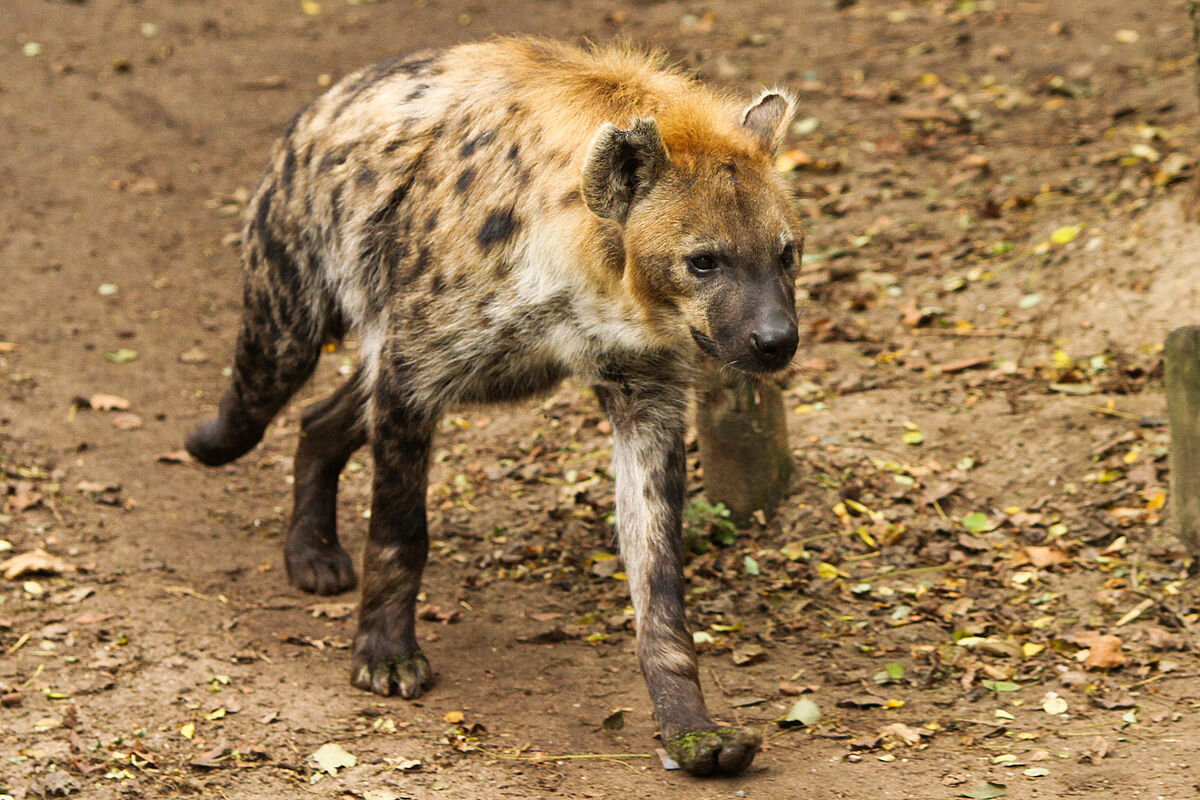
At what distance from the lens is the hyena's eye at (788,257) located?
399cm

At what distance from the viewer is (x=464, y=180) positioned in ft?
15.1

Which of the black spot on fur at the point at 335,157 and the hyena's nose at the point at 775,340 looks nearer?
the hyena's nose at the point at 775,340

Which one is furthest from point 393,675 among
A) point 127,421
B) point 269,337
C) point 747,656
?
point 127,421

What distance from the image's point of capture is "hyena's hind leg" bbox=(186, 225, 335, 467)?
17.7 feet

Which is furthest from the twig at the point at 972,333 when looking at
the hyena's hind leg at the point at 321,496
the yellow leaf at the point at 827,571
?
the hyena's hind leg at the point at 321,496

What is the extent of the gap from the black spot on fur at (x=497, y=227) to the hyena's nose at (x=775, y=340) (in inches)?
39.4

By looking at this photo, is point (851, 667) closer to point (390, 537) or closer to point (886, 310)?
point (390, 537)

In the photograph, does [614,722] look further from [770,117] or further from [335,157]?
[335,157]

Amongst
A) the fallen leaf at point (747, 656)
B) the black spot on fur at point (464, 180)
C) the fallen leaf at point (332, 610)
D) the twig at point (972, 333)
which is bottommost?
the fallen leaf at point (332, 610)

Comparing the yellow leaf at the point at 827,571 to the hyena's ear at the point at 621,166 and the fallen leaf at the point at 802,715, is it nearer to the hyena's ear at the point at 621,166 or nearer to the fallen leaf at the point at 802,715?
the fallen leaf at the point at 802,715

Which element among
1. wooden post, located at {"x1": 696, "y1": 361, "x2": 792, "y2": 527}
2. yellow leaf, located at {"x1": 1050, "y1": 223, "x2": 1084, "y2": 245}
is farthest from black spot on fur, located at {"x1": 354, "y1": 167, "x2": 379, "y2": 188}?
yellow leaf, located at {"x1": 1050, "y1": 223, "x2": 1084, "y2": 245}

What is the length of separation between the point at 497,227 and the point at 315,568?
189 centimetres

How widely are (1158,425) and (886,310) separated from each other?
5.68ft

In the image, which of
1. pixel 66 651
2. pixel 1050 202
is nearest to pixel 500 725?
pixel 66 651
